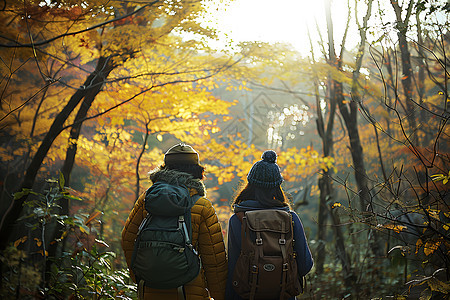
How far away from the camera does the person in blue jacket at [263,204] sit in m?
2.54

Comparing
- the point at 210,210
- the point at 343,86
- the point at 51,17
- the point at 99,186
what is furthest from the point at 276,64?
the point at 99,186

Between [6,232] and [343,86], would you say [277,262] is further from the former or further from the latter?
[343,86]

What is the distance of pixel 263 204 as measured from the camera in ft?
8.46

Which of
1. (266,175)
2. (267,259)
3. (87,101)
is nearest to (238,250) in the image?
(267,259)

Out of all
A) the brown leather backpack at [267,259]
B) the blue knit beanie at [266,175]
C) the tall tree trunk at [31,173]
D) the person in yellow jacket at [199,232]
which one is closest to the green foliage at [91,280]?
the tall tree trunk at [31,173]

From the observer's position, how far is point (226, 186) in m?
24.8

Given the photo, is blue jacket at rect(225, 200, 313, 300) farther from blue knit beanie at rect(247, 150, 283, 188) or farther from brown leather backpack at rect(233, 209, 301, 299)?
blue knit beanie at rect(247, 150, 283, 188)

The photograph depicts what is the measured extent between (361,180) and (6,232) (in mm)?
5057

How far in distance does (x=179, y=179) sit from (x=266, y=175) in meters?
0.66

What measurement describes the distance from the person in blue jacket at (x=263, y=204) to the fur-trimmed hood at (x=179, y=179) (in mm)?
335

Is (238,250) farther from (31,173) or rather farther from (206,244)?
(31,173)

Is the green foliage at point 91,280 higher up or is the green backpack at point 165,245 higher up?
the green backpack at point 165,245

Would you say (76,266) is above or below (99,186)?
below

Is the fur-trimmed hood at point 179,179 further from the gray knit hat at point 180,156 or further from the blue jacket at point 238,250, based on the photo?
the blue jacket at point 238,250
